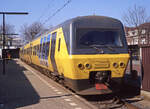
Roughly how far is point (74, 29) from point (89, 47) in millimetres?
864

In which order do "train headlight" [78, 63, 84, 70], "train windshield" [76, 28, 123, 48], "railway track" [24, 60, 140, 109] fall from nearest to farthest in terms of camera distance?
"railway track" [24, 60, 140, 109]
"train headlight" [78, 63, 84, 70]
"train windshield" [76, 28, 123, 48]

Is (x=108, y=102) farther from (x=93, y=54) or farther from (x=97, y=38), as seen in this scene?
(x=97, y=38)

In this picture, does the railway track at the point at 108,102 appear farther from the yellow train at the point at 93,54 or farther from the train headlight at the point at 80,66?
the train headlight at the point at 80,66

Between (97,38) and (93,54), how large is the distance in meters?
0.80

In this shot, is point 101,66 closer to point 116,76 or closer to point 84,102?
point 116,76

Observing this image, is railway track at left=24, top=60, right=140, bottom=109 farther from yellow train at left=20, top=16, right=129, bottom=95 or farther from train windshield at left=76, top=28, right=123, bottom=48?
train windshield at left=76, top=28, right=123, bottom=48

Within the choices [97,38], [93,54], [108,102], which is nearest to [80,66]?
[93,54]

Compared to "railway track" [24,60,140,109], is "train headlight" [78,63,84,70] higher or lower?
higher

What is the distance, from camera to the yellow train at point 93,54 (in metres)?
7.71

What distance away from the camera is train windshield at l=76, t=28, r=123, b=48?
8.14 metres

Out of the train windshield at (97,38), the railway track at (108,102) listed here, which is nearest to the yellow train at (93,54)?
the train windshield at (97,38)

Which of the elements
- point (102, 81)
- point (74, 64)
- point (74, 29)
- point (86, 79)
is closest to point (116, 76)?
point (102, 81)

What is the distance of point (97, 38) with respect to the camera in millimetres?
8375

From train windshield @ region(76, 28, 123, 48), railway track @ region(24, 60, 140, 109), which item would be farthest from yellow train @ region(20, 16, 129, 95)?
railway track @ region(24, 60, 140, 109)
